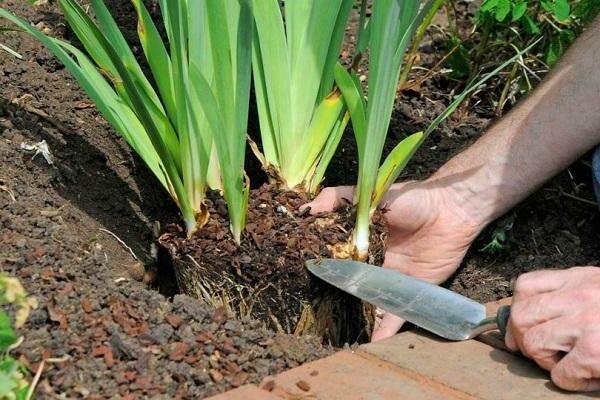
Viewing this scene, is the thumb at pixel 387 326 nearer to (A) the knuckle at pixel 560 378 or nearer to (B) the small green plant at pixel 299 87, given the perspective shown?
(B) the small green plant at pixel 299 87

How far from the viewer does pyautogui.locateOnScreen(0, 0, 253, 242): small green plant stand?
159cm

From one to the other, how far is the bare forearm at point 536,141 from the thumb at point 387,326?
1.03 ft

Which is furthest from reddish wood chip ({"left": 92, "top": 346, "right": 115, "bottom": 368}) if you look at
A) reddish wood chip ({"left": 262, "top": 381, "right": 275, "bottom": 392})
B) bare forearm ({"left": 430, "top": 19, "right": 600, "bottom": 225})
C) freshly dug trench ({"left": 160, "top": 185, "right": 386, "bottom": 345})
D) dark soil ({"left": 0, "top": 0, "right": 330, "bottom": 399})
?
bare forearm ({"left": 430, "top": 19, "right": 600, "bottom": 225})

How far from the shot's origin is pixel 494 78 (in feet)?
8.14

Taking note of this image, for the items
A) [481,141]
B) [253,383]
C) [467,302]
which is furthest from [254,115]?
[253,383]

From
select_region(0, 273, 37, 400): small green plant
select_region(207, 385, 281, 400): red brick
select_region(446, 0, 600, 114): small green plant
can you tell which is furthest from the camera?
select_region(446, 0, 600, 114): small green plant

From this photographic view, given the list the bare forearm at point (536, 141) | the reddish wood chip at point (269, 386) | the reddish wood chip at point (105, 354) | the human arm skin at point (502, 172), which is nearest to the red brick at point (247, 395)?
the reddish wood chip at point (269, 386)

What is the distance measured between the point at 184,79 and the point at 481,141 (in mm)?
773

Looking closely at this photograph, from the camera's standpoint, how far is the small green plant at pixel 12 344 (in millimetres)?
1167

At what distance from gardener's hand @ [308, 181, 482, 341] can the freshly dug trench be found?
23cm

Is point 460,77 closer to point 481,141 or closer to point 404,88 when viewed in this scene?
point 404,88

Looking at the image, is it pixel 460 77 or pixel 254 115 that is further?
pixel 460 77

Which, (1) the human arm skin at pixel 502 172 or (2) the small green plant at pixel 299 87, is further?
(1) the human arm skin at pixel 502 172

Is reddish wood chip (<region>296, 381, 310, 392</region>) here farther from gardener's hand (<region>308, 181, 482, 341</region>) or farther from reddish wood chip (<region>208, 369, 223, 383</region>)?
gardener's hand (<region>308, 181, 482, 341</region>)
